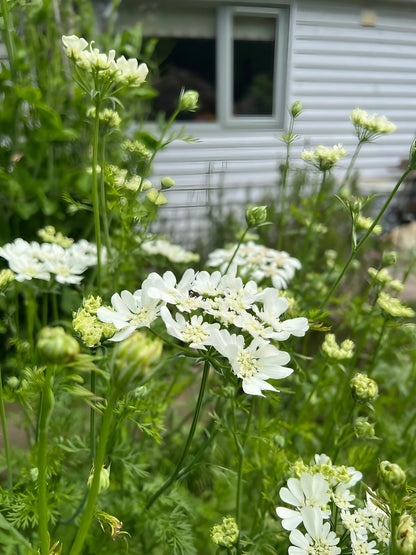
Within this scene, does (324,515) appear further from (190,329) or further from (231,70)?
(231,70)

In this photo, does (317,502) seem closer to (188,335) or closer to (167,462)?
(188,335)

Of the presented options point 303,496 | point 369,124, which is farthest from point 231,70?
Answer: point 303,496

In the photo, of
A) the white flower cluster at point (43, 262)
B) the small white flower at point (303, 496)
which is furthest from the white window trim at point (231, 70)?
the small white flower at point (303, 496)

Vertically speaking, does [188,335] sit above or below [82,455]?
above

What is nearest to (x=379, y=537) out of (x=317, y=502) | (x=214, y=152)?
(x=317, y=502)

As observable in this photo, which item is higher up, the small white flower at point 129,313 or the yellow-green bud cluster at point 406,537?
the small white flower at point 129,313

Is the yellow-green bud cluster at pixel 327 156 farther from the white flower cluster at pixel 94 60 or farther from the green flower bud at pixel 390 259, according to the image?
the white flower cluster at pixel 94 60

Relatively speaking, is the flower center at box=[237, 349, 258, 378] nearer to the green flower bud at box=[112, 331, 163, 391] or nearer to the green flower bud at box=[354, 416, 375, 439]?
the green flower bud at box=[112, 331, 163, 391]
